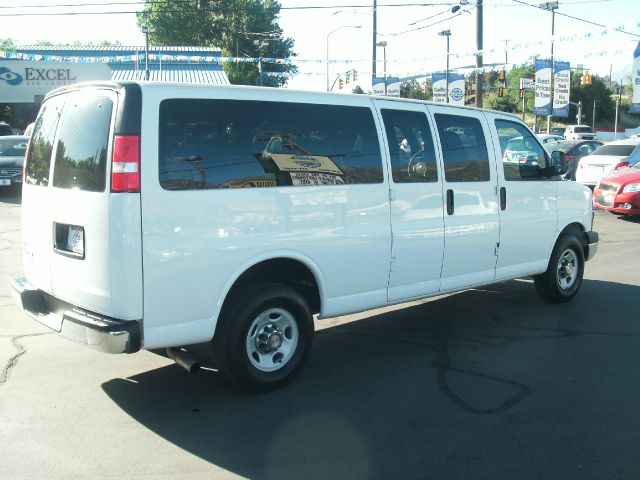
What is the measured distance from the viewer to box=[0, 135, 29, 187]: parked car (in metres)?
17.1

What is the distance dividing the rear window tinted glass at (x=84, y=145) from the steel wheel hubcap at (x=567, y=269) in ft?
17.6

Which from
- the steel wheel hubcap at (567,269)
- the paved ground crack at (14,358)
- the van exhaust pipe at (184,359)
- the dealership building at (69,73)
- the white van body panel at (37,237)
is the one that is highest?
the dealership building at (69,73)

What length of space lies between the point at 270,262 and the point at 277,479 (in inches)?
65.8

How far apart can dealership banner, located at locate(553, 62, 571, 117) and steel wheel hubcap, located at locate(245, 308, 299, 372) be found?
27.0 m

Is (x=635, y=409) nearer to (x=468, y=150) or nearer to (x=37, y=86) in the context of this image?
(x=468, y=150)

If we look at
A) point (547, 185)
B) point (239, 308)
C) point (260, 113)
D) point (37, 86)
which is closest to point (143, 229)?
point (239, 308)

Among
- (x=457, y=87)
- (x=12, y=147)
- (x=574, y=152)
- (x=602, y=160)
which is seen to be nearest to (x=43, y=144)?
(x=12, y=147)

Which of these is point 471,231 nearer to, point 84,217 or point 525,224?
point 525,224

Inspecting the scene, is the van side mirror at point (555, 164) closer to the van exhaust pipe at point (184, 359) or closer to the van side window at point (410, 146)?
the van side window at point (410, 146)

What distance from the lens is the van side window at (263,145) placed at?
422cm

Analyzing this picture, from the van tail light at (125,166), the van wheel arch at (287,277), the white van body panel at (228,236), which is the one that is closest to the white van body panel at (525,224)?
the white van body panel at (228,236)

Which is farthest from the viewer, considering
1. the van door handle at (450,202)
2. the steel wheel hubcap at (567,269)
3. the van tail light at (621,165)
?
the van tail light at (621,165)

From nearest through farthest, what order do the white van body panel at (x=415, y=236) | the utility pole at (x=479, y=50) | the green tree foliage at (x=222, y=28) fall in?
the white van body panel at (x=415, y=236), the utility pole at (x=479, y=50), the green tree foliage at (x=222, y=28)

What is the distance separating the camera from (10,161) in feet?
56.5
